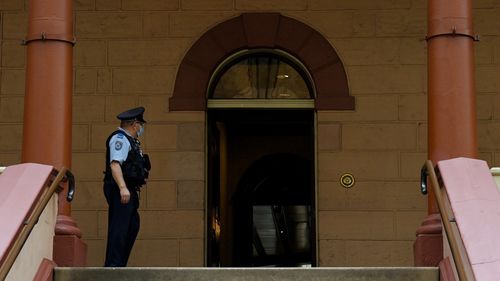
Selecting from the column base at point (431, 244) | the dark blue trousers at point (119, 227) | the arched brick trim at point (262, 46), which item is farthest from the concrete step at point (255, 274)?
the arched brick trim at point (262, 46)

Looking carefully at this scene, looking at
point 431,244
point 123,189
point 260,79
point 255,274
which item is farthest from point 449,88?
point 260,79

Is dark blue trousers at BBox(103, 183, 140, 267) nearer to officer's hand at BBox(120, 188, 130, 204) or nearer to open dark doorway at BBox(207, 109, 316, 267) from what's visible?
officer's hand at BBox(120, 188, 130, 204)

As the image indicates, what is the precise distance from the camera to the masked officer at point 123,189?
7938 mm

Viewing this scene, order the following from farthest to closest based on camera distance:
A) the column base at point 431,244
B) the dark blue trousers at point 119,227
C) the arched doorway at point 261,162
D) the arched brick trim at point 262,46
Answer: the arched doorway at point 261,162 < the arched brick trim at point 262,46 < the dark blue trousers at point 119,227 < the column base at point 431,244

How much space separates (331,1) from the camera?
11438 millimetres

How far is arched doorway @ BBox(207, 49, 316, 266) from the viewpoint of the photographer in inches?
458

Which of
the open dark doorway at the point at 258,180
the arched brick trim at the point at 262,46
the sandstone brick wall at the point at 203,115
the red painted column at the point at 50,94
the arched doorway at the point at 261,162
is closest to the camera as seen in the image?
the red painted column at the point at 50,94

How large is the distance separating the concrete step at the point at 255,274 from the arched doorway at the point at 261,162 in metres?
4.02

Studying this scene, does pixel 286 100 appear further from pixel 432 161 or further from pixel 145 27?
pixel 432 161

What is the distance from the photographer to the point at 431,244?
7.78 meters

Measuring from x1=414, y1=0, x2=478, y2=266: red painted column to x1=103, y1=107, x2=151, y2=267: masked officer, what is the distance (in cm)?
240

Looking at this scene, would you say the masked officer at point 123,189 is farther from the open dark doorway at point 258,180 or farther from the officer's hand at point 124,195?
the open dark doorway at point 258,180

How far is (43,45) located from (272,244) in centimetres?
1333

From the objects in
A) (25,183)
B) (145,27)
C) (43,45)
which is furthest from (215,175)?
(25,183)
